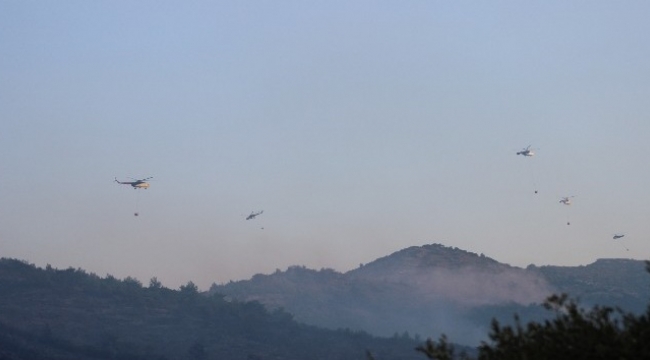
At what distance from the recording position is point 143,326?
439 ft

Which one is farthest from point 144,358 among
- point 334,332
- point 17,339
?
point 334,332

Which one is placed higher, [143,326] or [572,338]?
[143,326]

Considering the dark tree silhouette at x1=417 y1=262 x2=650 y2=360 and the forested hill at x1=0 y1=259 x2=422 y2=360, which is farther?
the forested hill at x1=0 y1=259 x2=422 y2=360

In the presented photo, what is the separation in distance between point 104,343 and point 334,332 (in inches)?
1614

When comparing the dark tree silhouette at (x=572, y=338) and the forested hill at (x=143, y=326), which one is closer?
the dark tree silhouette at (x=572, y=338)

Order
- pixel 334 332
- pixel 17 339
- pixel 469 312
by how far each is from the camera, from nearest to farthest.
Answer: pixel 17 339 < pixel 334 332 < pixel 469 312

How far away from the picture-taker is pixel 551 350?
18922 millimetres

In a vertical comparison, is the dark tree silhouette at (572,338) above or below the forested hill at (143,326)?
below

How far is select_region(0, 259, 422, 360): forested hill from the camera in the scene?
379 feet

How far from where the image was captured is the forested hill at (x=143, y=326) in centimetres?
11556

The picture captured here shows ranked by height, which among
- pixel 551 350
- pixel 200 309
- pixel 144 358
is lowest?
pixel 551 350

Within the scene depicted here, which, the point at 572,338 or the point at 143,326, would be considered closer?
the point at 572,338

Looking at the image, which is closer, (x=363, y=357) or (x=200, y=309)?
(x=363, y=357)

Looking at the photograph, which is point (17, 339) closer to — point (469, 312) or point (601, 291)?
point (469, 312)
